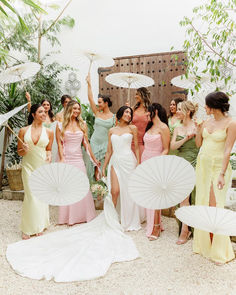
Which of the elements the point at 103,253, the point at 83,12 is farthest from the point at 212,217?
the point at 83,12

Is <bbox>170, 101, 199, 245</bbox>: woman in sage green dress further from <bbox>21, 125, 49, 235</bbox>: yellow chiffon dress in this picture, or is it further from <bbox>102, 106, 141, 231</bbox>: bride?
<bbox>21, 125, 49, 235</bbox>: yellow chiffon dress

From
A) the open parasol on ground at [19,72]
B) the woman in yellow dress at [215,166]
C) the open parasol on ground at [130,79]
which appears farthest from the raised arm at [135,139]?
the open parasol on ground at [19,72]

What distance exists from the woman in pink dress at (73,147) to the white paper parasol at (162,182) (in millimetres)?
1641

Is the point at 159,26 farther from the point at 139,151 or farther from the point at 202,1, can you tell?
the point at 139,151

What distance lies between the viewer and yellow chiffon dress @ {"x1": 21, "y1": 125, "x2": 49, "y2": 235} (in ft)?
13.5

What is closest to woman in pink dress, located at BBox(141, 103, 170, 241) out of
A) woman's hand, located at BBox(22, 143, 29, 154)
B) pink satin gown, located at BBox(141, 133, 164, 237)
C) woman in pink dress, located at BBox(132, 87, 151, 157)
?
pink satin gown, located at BBox(141, 133, 164, 237)

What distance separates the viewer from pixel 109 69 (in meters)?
7.13

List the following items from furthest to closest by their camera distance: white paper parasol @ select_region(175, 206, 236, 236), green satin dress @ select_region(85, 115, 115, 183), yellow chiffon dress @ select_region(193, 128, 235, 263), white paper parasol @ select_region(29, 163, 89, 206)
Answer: green satin dress @ select_region(85, 115, 115, 183)
white paper parasol @ select_region(29, 163, 89, 206)
yellow chiffon dress @ select_region(193, 128, 235, 263)
white paper parasol @ select_region(175, 206, 236, 236)

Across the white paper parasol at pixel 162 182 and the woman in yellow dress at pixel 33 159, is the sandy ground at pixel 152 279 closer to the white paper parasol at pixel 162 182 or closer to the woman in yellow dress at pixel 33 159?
the woman in yellow dress at pixel 33 159

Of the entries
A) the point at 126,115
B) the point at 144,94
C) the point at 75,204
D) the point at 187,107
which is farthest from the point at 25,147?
the point at 187,107

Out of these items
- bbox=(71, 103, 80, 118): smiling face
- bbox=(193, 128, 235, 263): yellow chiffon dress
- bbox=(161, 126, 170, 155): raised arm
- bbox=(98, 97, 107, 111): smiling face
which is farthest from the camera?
bbox=(98, 97, 107, 111): smiling face

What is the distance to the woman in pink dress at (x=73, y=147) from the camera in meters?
4.50

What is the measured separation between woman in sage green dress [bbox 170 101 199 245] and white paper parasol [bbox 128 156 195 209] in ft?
2.80

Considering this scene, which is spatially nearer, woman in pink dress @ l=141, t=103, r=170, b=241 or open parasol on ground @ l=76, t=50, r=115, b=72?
woman in pink dress @ l=141, t=103, r=170, b=241
